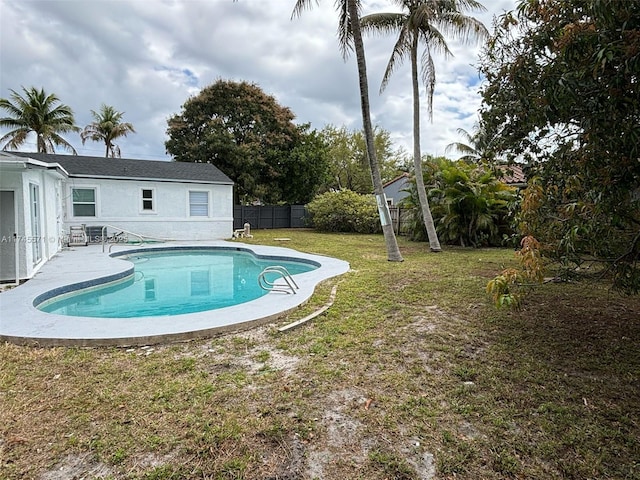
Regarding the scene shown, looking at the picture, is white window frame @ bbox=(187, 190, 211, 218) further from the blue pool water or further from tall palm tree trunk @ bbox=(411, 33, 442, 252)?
tall palm tree trunk @ bbox=(411, 33, 442, 252)

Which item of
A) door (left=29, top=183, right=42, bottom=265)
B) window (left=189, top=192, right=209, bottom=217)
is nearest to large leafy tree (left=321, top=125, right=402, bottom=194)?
window (left=189, top=192, right=209, bottom=217)

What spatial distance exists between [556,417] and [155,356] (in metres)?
3.93

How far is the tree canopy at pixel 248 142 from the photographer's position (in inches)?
1006

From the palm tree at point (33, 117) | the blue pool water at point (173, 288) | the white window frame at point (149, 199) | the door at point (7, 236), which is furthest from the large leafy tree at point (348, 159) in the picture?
the door at point (7, 236)

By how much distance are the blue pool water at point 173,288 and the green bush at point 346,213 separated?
9.15 meters

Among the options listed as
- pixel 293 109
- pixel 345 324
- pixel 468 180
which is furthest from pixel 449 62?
pixel 293 109

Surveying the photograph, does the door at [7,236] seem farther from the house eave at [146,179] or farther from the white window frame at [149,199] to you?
the white window frame at [149,199]

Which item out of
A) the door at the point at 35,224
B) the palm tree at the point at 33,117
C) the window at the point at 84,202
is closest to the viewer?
the door at the point at 35,224

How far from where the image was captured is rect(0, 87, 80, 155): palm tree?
25.1 m

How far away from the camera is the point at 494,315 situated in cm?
564

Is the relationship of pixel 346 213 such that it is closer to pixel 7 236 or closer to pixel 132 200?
pixel 132 200

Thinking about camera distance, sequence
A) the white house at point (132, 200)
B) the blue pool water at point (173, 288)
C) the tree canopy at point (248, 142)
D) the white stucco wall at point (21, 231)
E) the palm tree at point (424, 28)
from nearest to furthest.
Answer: the blue pool water at point (173, 288)
the white stucco wall at point (21, 231)
the palm tree at point (424, 28)
the white house at point (132, 200)
the tree canopy at point (248, 142)

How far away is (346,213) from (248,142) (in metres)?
9.54

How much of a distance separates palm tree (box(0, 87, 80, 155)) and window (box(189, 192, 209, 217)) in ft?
54.0
